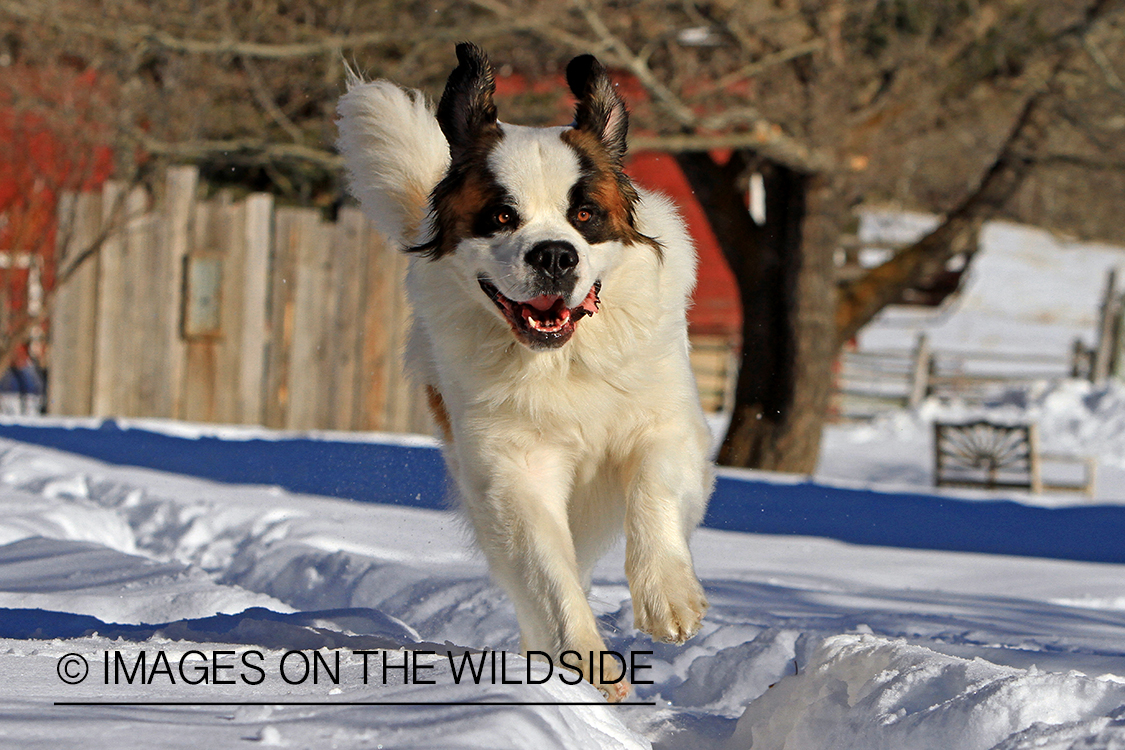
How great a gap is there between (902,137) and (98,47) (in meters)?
7.57

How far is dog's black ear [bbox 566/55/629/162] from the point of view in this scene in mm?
3334

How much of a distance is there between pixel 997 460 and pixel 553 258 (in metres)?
9.23

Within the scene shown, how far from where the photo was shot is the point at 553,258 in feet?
9.29

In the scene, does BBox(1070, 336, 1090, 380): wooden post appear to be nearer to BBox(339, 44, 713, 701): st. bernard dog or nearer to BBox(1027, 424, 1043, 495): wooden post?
BBox(1027, 424, 1043, 495): wooden post

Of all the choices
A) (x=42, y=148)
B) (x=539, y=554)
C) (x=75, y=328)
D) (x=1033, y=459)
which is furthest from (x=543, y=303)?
(x=42, y=148)

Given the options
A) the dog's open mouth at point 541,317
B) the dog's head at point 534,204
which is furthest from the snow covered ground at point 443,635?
the dog's head at point 534,204

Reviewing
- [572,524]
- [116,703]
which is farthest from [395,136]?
[116,703]

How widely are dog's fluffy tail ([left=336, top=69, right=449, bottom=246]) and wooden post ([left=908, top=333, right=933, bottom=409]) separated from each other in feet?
53.5

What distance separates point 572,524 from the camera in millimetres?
3480

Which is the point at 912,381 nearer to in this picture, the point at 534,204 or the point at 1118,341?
the point at 1118,341

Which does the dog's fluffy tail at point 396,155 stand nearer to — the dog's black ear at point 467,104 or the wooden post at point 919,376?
the dog's black ear at point 467,104

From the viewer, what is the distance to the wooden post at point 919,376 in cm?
1900

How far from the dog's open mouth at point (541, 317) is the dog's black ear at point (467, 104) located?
50 centimetres

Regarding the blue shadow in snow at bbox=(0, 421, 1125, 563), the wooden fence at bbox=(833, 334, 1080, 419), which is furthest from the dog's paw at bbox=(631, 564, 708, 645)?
the wooden fence at bbox=(833, 334, 1080, 419)
